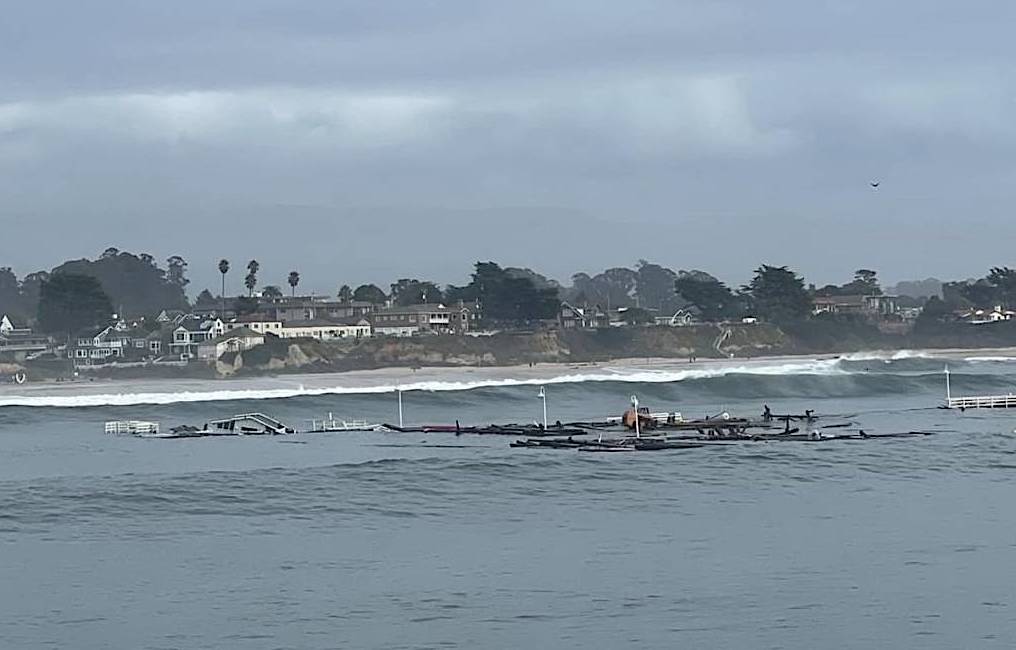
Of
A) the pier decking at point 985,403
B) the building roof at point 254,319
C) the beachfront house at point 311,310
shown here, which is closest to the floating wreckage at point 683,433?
the pier decking at point 985,403

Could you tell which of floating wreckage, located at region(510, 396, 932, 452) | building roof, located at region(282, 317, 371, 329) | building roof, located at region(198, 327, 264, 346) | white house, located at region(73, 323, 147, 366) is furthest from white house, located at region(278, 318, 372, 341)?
floating wreckage, located at region(510, 396, 932, 452)

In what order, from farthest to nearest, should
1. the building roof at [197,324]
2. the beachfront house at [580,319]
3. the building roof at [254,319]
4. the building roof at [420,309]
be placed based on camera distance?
the beachfront house at [580,319]
the building roof at [420,309]
the building roof at [254,319]
the building roof at [197,324]

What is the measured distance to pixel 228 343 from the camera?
140875 mm

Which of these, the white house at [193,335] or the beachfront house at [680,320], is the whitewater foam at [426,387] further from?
Result: the beachfront house at [680,320]

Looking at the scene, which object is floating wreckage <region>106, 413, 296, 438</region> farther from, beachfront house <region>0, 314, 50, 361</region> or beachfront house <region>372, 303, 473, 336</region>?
beachfront house <region>372, 303, 473, 336</region>

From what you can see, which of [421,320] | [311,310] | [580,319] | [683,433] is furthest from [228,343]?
[683,433]

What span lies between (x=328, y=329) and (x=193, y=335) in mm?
13884

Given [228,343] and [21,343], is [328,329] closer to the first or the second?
[228,343]

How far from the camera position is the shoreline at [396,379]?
10450 cm

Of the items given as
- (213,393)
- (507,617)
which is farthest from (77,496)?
(213,393)

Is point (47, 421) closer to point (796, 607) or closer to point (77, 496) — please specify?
point (77, 496)

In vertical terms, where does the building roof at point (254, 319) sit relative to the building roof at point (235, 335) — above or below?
above

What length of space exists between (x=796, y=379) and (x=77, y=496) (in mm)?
76331

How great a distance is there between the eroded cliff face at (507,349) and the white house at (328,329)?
4812 mm
